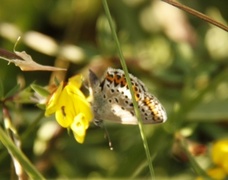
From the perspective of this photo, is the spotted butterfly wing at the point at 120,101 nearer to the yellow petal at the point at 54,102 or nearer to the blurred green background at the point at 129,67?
the yellow petal at the point at 54,102

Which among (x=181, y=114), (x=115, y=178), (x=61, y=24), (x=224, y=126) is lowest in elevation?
(x=224, y=126)

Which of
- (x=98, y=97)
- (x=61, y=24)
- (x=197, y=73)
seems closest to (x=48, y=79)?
(x=61, y=24)

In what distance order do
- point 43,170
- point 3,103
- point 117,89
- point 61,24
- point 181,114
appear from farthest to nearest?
point 61,24, point 43,170, point 181,114, point 3,103, point 117,89

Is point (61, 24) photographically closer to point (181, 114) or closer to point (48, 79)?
point (48, 79)

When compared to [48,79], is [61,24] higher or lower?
higher

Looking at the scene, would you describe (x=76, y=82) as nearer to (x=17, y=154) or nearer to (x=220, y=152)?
(x=17, y=154)

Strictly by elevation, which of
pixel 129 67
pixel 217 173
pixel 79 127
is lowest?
pixel 217 173

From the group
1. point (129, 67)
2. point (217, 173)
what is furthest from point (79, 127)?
Result: point (129, 67)
